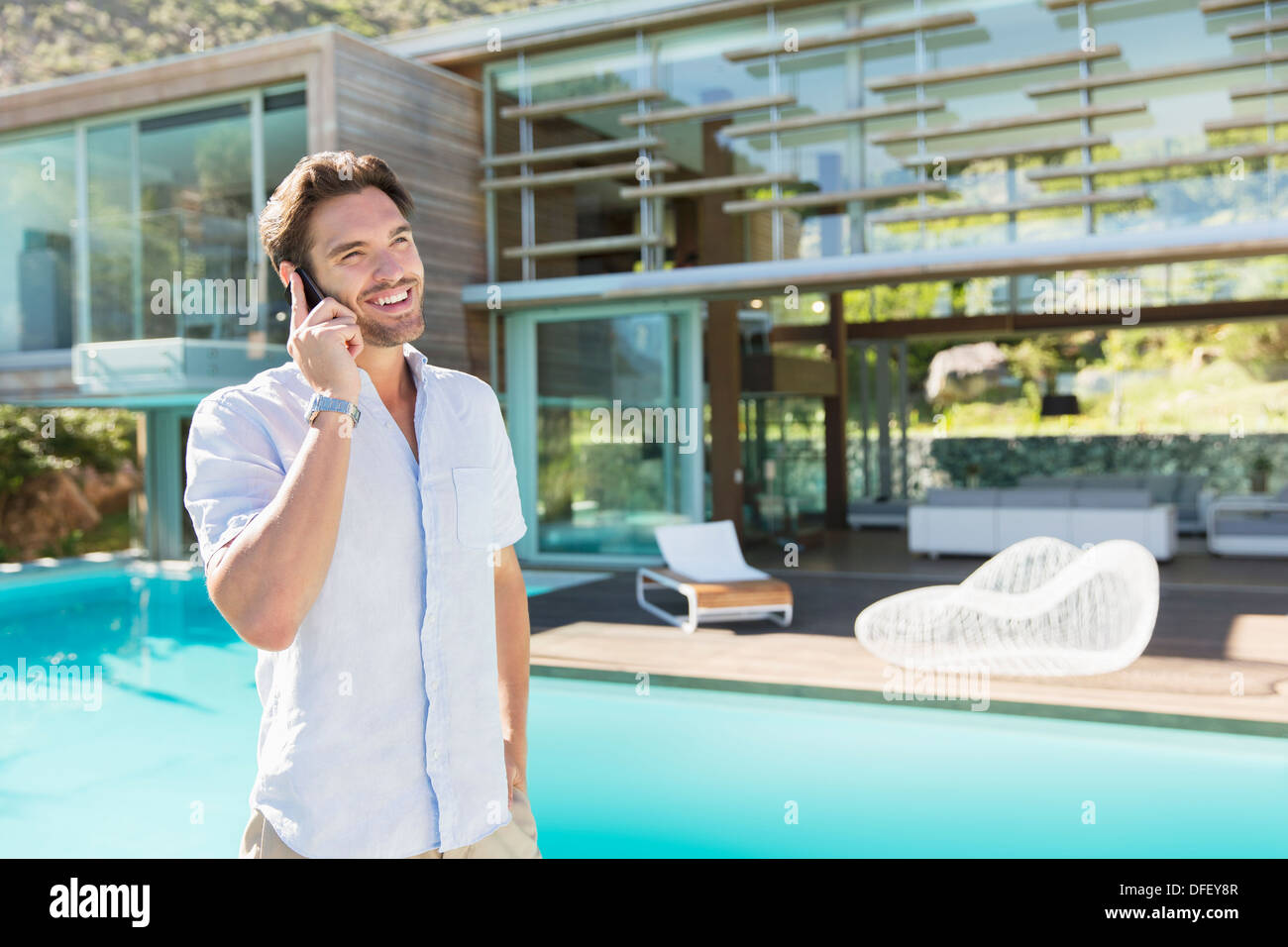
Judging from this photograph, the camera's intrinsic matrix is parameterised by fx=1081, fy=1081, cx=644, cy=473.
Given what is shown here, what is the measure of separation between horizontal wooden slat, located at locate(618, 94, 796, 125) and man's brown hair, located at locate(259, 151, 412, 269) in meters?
9.70

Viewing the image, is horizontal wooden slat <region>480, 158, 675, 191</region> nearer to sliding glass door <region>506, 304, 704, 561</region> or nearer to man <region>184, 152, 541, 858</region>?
sliding glass door <region>506, 304, 704, 561</region>

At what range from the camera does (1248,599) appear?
28.3 ft

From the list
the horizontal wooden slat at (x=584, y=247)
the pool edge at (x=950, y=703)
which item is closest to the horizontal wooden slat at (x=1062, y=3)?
the horizontal wooden slat at (x=584, y=247)

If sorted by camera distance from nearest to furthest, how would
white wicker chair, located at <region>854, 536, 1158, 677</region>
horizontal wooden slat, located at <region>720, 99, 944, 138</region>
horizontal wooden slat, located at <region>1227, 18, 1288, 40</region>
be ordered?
white wicker chair, located at <region>854, 536, 1158, 677</region>
horizontal wooden slat, located at <region>1227, 18, 1288, 40</region>
horizontal wooden slat, located at <region>720, 99, 944, 138</region>

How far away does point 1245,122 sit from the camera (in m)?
8.85

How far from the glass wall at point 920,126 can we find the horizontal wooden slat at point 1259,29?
0.12m

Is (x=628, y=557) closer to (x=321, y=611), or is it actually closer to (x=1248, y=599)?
(x=1248, y=599)

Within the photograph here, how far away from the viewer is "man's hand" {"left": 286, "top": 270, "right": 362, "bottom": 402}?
1363 millimetres

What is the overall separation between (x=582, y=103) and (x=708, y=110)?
1414 mm

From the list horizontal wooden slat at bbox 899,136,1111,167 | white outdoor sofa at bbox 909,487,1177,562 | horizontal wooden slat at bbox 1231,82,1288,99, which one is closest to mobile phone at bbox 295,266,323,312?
horizontal wooden slat at bbox 899,136,1111,167

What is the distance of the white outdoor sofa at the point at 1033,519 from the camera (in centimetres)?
1101

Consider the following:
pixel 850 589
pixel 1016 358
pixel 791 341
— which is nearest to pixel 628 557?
pixel 850 589

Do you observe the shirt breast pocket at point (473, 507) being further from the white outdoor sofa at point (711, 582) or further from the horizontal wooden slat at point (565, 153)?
the horizontal wooden slat at point (565, 153)

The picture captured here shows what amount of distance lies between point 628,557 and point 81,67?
3283 cm
